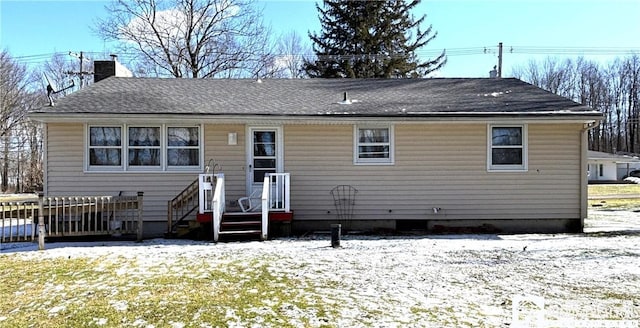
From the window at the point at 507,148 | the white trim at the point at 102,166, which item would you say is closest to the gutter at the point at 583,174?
the window at the point at 507,148

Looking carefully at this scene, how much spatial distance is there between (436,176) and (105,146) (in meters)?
7.51

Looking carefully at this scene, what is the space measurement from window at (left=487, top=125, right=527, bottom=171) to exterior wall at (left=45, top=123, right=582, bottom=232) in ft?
0.51

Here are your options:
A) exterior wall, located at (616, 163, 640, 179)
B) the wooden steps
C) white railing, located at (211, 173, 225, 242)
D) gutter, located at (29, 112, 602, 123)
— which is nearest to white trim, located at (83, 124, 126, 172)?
gutter, located at (29, 112, 602, 123)

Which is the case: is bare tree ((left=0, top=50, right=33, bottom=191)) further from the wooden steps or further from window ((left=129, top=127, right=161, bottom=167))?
the wooden steps

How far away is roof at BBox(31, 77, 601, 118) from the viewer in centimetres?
968

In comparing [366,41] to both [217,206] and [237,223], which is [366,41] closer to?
[237,223]

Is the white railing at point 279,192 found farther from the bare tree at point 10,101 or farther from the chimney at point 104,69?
the bare tree at point 10,101

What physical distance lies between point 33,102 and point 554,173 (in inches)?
1493

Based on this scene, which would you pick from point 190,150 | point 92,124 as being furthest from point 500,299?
point 92,124

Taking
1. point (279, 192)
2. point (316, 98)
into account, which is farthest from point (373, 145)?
point (279, 192)

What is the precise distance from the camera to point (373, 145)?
10.1 metres

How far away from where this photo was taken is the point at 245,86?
12.4m

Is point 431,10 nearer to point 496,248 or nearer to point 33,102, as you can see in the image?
point 496,248

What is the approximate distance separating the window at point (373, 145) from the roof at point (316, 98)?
46cm
